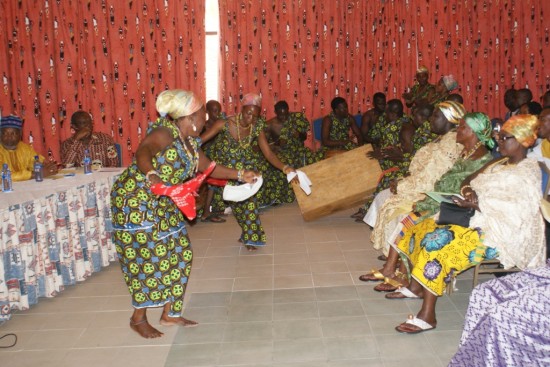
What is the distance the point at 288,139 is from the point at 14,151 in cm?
350

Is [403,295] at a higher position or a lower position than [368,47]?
lower

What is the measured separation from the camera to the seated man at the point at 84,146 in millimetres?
4945

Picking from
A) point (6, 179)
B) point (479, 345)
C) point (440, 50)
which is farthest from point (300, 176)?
point (440, 50)

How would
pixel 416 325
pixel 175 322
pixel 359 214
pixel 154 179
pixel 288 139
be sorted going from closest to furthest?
pixel 154 179
pixel 416 325
pixel 175 322
pixel 359 214
pixel 288 139

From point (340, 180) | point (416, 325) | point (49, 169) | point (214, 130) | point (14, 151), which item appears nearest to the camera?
point (416, 325)

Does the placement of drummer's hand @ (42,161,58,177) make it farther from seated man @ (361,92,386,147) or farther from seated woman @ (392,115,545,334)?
seated man @ (361,92,386,147)

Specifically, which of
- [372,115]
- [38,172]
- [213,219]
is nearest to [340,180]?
[213,219]

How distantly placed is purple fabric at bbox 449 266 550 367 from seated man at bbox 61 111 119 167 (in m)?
3.91

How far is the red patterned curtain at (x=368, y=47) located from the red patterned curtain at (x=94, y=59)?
71 cm

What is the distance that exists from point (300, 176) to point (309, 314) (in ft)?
4.44

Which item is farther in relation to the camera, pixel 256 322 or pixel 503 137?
pixel 256 322

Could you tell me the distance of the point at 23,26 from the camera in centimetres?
738

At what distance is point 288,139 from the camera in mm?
6875

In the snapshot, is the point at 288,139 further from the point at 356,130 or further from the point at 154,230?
the point at 154,230
